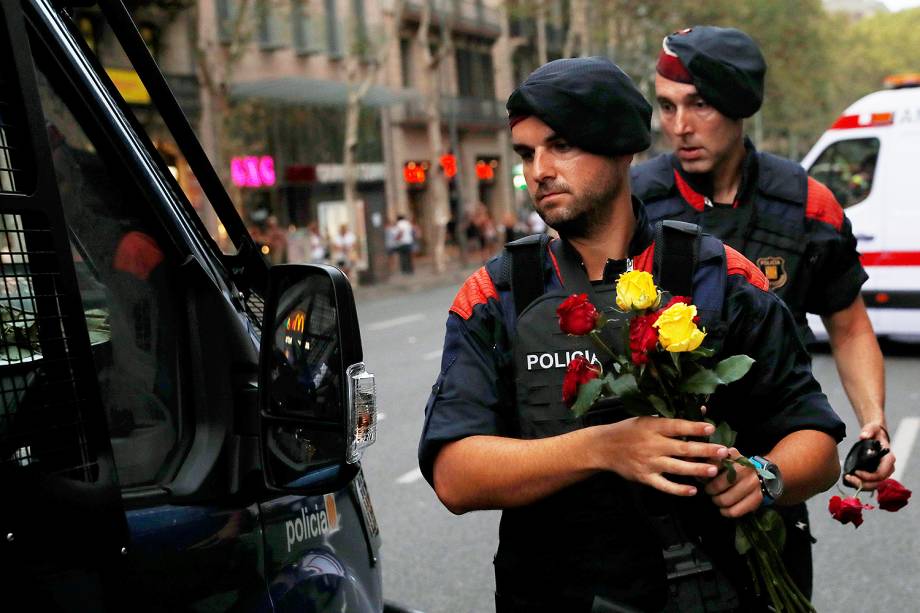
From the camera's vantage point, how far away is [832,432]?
86.5 inches

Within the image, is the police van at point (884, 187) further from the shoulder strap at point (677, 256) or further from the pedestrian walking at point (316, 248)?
the pedestrian walking at point (316, 248)

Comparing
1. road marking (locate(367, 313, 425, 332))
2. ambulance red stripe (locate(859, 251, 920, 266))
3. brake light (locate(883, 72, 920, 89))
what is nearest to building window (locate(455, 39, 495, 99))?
road marking (locate(367, 313, 425, 332))

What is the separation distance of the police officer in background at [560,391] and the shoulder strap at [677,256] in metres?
0.02

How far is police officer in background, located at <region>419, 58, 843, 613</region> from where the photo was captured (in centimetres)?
212

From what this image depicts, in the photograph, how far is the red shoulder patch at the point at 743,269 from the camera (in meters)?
2.27

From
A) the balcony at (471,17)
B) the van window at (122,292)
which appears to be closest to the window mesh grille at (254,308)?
the van window at (122,292)

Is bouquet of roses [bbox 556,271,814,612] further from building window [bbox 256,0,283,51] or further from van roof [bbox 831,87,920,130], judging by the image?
building window [bbox 256,0,283,51]

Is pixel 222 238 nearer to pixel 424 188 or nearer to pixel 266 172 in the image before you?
pixel 266 172

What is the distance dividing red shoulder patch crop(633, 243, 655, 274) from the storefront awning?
28994 mm

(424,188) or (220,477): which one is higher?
(220,477)

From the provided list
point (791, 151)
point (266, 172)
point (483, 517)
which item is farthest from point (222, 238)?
point (791, 151)

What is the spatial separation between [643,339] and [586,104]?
459 millimetres

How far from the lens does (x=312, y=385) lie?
2098 millimetres

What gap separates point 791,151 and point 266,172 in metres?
54.9
